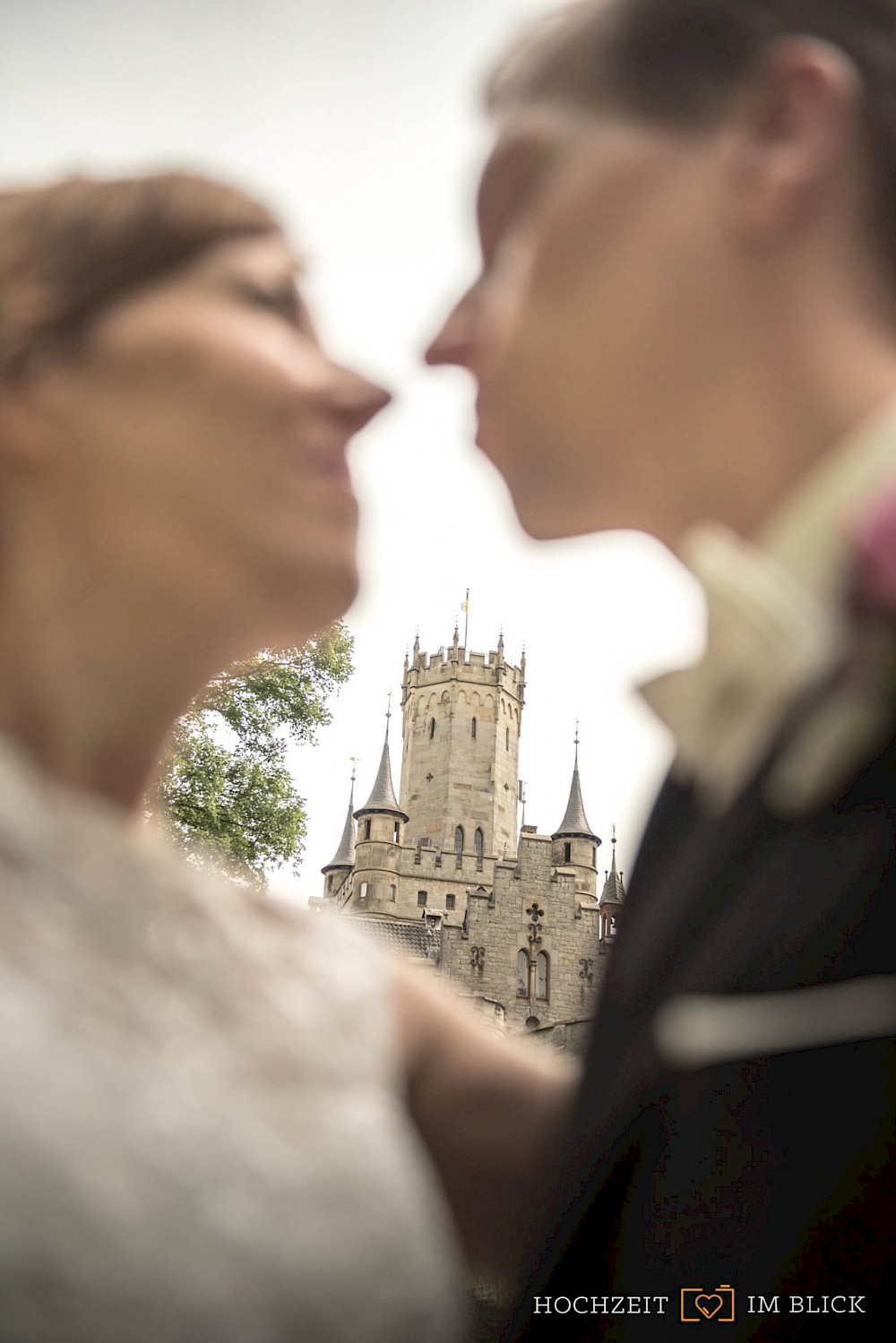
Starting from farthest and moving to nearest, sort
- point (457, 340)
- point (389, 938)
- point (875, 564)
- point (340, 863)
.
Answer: point (340, 863)
point (389, 938)
point (457, 340)
point (875, 564)

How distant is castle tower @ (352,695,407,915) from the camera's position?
27.4m

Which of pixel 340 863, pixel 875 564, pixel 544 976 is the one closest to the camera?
pixel 875 564

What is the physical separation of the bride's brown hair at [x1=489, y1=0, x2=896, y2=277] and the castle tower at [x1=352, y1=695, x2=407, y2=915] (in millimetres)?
26507

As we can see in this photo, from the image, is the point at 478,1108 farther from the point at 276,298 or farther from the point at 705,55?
the point at 705,55

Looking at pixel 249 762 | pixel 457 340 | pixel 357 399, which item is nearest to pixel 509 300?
pixel 457 340

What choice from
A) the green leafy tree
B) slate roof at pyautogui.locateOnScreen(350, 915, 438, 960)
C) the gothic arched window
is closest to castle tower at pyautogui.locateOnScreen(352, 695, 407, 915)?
the gothic arched window

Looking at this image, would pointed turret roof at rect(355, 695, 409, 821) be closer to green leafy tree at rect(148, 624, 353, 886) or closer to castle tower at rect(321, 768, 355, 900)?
castle tower at rect(321, 768, 355, 900)

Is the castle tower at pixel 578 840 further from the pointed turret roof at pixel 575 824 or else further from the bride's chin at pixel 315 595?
the bride's chin at pixel 315 595

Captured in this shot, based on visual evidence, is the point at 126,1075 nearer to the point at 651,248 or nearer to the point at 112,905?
the point at 112,905

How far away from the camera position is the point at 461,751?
31.8 m

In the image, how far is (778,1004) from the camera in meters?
0.60

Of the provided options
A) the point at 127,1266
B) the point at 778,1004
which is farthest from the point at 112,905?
the point at 778,1004

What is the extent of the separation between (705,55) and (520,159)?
0.50ft

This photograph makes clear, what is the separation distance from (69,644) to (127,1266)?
0.46 meters
